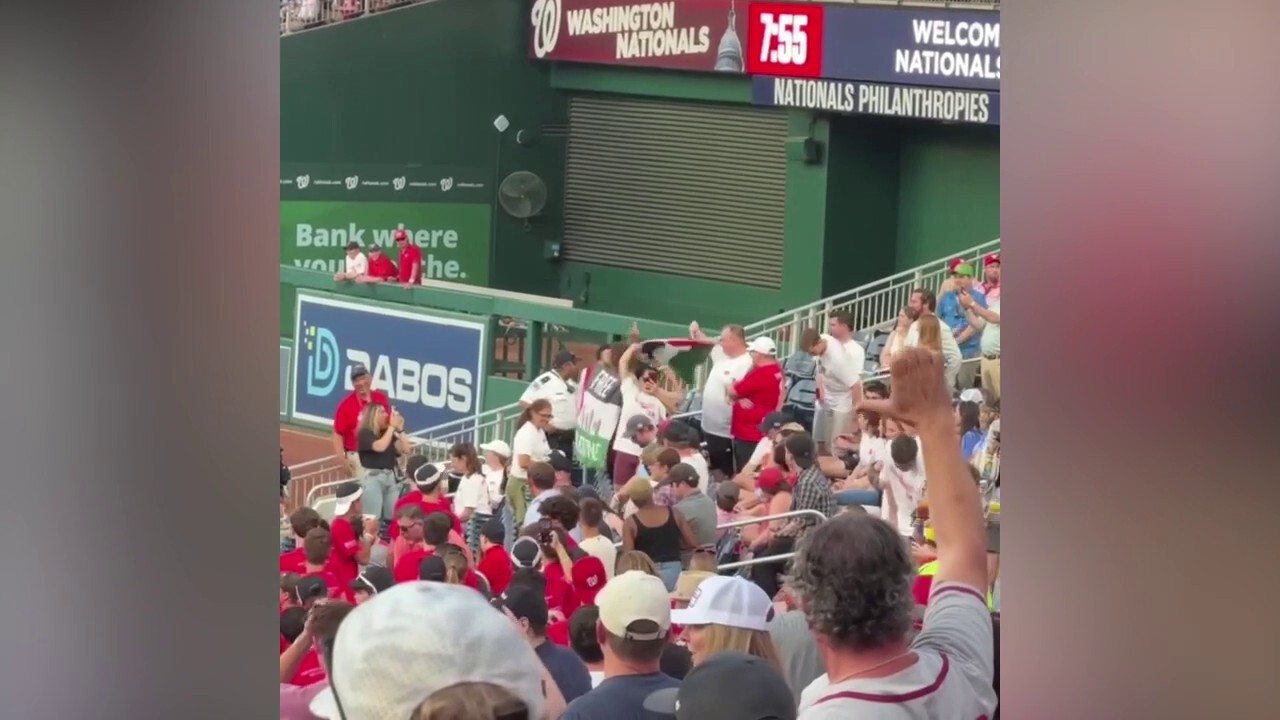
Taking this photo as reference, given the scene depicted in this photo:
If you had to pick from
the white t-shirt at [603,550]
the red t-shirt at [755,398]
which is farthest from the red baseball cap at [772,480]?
the red t-shirt at [755,398]

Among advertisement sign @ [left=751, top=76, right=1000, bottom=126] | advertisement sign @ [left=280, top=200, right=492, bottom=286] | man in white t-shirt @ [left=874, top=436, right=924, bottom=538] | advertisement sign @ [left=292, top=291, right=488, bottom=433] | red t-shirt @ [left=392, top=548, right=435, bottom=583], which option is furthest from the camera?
advertisement sign @ [left=280, top=200, right=492, bottom=286]

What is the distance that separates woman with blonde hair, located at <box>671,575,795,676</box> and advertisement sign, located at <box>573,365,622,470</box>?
234cm

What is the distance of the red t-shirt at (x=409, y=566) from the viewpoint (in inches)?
183

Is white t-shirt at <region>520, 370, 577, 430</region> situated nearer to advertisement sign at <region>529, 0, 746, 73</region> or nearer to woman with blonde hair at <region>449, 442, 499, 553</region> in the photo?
woman with blonde hair at <region>449, 442, 499, 553</region>

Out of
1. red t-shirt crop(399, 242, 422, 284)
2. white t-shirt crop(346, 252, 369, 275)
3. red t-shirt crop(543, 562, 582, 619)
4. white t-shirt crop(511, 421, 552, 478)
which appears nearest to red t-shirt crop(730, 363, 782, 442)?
white t-shirt crop(511, 421, 552, 478)

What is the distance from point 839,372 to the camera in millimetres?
6254

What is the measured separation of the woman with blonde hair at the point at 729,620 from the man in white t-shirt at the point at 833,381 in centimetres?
243

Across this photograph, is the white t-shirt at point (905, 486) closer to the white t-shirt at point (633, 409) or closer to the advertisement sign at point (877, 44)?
the white t-shirt at point (633, 409)

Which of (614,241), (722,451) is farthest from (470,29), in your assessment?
(722,451)

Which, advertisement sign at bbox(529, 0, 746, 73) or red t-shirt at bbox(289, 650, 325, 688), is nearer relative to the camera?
red t-shirt at bbox(289, 650, 325, 688)

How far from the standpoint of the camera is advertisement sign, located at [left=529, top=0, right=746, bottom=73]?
9.75 m

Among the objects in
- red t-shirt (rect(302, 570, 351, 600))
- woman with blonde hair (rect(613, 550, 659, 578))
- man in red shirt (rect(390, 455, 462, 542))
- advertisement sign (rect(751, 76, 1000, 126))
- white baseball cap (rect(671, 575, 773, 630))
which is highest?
advertisement sign (rect(751, 76, 1000, 126))

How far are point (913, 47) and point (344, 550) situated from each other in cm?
521
